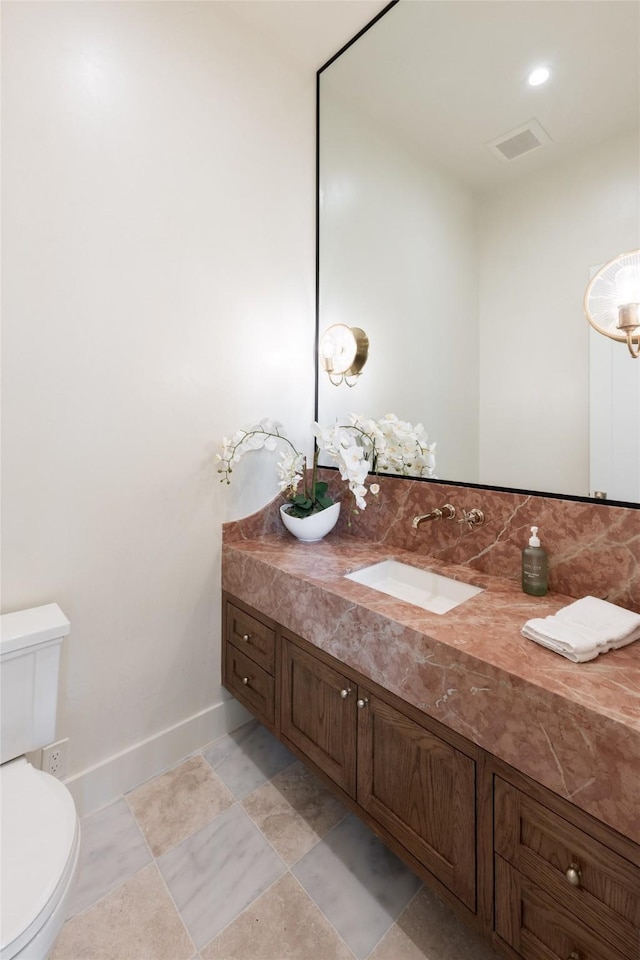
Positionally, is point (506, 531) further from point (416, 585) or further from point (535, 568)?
point (416, 585)

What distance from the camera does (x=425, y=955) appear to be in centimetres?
103

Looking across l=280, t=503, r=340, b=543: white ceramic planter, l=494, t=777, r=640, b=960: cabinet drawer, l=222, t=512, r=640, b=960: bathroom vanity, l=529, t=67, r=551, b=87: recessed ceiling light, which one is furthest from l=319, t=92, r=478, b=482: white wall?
l=494, t=777, r=640, b=960: cabinet drawer

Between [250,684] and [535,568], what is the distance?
43.6 inches

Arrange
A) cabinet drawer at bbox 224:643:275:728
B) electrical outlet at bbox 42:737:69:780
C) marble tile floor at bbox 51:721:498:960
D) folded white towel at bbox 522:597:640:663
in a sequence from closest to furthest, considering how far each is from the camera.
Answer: folded white towel at bbox 522:597:640:663 → marble tile floor at bbox 51:721:498:960 → electrical outlet at bbox 42:737:69:780 → cabinet drawer at bbox 224:643:275:728

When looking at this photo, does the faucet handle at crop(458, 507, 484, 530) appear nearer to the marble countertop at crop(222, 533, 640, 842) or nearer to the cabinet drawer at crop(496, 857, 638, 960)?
the marble countertop at crop(222, 533, 640, 842)

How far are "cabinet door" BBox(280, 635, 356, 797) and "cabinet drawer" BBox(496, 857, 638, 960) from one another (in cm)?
44

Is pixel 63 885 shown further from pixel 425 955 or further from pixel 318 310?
pixel 318 310

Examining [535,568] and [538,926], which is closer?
[538,926]

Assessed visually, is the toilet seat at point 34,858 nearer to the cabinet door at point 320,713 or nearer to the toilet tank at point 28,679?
the toilet tank at point 28,679

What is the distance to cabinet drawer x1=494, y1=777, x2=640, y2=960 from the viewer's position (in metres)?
0.72

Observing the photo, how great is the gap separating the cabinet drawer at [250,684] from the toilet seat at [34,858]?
0.67 metres

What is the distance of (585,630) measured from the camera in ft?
3.04

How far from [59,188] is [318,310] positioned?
106cm

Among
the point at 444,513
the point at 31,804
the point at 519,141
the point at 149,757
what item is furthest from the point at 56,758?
the point at 519,141
